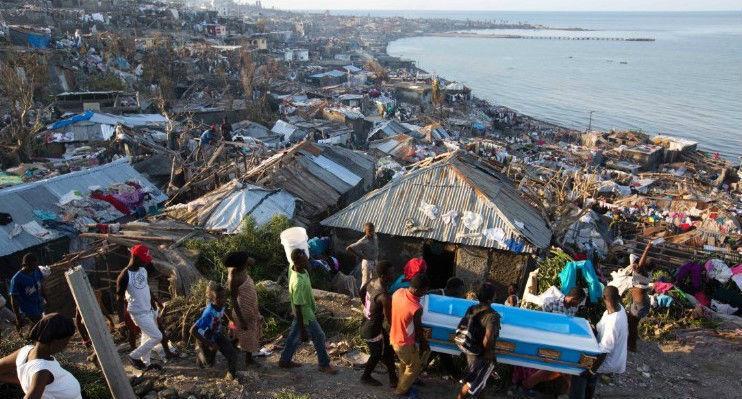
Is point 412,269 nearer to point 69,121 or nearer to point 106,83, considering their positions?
point 69,121

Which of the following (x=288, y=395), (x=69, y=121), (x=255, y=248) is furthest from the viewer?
(x=69, y=121)

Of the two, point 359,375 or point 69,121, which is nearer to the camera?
point 359,375

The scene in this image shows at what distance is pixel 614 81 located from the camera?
76.4 metres

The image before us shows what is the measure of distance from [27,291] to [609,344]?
7010 millimetres

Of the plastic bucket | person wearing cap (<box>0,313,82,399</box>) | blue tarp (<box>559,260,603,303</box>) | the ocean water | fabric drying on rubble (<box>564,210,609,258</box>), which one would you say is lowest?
the ocean water

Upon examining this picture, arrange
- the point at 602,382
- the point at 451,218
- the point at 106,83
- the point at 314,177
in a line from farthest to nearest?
1. the point at 106,83
2. the point at 314,177
3. the point at 451,218
4. the point at 602,382

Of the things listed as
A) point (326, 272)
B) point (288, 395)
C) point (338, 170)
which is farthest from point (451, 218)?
point (338, 170)

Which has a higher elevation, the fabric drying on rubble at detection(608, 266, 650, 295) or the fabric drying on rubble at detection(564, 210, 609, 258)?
the fabric drying on rubble at detection(608, 266, 650, 295)

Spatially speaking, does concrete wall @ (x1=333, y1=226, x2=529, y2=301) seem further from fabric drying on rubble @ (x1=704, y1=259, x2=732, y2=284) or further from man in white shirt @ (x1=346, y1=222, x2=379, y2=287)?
fabric drying on rubble @ (x1=704, y1=259, x2=732, y2=284)

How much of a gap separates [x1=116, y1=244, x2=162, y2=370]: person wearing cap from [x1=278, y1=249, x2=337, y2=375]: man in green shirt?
56.5 inches

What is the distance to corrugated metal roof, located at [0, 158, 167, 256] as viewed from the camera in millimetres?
10352

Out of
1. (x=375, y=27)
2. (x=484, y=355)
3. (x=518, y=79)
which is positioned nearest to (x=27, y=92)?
(x=484, y=355)

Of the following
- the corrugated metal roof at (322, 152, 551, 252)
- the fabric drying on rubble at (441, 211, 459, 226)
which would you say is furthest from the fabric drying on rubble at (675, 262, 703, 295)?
the fabric drying on rubble at (441, 211, 459, 226)

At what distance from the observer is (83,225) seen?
1145cm
